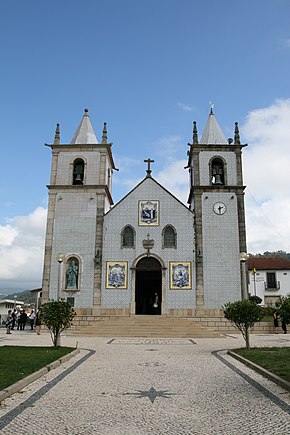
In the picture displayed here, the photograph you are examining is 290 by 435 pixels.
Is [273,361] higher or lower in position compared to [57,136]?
lower

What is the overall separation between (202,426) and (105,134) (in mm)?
24539

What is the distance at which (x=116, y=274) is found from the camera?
949 inches

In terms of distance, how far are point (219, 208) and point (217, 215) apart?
52 centimetres

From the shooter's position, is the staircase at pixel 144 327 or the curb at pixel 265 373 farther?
the staircase at pixel 144 327

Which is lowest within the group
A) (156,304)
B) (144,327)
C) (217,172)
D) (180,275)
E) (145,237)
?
(144,327)

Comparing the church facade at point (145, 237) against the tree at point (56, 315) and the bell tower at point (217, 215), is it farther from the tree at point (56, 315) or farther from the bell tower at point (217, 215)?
the tree at point (56, 315)

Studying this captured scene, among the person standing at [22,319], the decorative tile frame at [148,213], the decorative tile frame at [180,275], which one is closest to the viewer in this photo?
the decorative tile frame at [180,275]

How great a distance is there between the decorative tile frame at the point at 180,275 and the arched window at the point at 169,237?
1244 millimetres

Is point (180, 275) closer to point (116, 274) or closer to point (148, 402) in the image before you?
point (116, 274)

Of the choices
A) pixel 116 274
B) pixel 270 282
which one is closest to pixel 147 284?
pixel 116 274

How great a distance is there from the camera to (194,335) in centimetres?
2011

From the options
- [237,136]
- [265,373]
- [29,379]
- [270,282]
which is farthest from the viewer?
[270,282]

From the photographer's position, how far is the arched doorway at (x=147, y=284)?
24.6 meters

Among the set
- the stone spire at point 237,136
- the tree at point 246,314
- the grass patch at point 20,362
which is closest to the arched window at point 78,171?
the stone spire at point 237,136
